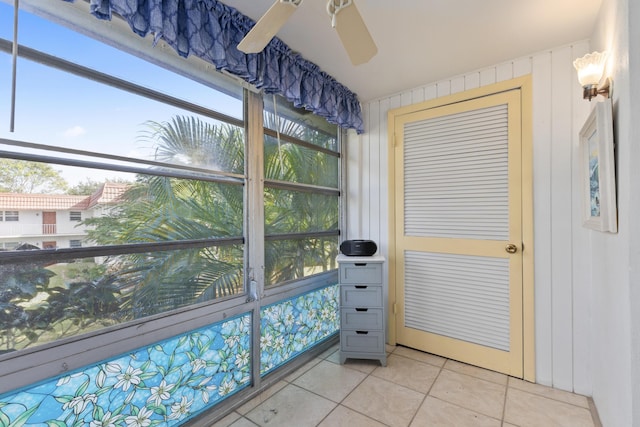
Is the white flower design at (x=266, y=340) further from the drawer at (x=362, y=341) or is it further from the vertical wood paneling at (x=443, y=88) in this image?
the vertical wood paneling at (x=443, y=88)

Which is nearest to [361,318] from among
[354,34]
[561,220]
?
[561,220]

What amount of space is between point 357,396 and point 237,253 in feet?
4.04

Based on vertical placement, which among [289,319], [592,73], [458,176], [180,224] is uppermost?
[592,73]

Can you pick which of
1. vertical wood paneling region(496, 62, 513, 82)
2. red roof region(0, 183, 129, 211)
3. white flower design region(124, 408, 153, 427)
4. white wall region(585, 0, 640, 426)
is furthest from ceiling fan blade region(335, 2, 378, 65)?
white flower design region(124, 408, 153, 427)

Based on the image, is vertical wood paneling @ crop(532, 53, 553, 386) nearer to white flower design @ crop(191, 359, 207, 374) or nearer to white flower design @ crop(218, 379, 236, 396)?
white flower design @ crop(218, 379, 236, 396)

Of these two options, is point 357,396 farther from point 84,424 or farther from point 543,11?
point 543,11

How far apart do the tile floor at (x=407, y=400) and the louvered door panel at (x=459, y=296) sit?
0.28m

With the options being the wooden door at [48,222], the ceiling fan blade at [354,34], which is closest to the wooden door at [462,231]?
the ceiling fan blade at [354,34]

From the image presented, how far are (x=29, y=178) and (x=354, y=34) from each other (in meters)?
1.39

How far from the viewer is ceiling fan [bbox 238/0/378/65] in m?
0.96

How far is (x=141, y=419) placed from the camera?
4.36ft

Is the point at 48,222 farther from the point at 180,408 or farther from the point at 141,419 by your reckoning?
the point at 180,408

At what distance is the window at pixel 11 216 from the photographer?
1023mm

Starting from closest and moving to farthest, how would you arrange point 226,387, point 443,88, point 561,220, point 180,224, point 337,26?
1. point 337,26
2. point 180,224
3. point 226,387
4. point 561,220
5. point 443,88
